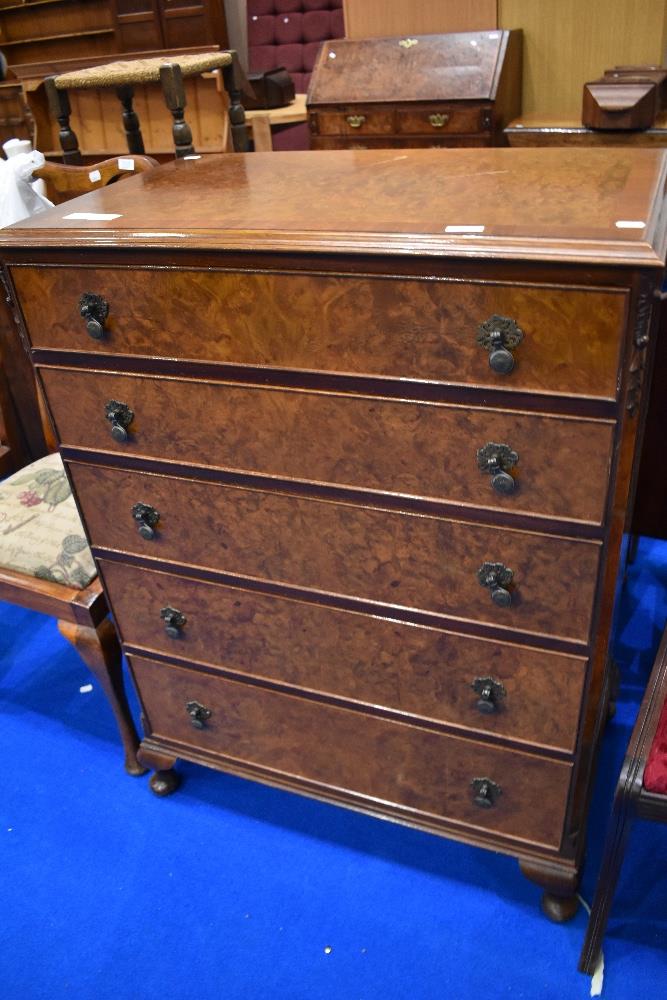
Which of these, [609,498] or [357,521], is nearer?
[609,498]

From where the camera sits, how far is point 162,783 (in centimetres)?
192

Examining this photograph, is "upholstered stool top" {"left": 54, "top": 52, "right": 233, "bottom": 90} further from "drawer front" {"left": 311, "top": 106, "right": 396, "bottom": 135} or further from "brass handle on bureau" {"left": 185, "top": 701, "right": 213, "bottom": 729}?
"drawer front" {"left": 311, "top": 106, "right": 396, "bottom": 135}

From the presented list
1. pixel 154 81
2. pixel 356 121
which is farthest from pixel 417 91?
pixel 154 81

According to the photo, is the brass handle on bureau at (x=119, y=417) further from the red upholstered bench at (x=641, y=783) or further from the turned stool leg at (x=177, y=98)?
the red upholstered bench at (x=641, y=783)

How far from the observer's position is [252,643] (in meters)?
1.58

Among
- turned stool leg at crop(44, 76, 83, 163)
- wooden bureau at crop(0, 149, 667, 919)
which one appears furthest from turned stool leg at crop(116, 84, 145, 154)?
wooden bureau at crop(0, 149, 667, 919)

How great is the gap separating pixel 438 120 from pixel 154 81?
68.2 inches

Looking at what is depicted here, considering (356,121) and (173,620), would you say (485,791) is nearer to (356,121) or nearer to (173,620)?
(173,620)

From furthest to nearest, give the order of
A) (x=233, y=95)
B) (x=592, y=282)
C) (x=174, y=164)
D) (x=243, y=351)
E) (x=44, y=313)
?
(x=233, y=95) → (x=174, y=164) → (x=44, y=313) → (x=243, y=351) → (x=592, y=282)

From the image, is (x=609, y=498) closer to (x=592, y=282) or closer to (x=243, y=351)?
(x=592, y=282)

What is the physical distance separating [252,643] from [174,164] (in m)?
0.98

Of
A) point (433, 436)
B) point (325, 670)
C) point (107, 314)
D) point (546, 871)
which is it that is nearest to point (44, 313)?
point (107, 314)

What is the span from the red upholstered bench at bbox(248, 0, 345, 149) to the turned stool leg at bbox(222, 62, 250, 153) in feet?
12.5

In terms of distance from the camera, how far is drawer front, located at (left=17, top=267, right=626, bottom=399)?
39.9 inches
